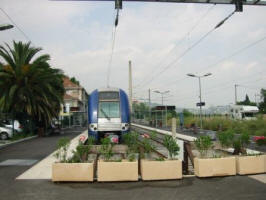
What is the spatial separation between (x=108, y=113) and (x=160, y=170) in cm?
1070

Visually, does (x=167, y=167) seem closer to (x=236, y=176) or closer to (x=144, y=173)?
(x=144, y=173)

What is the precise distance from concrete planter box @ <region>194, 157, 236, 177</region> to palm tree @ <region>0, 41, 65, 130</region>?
23.5 metres

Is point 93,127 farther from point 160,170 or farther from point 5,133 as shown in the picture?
point 5,133

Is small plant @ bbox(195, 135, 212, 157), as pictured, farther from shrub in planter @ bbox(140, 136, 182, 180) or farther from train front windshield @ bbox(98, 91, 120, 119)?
train front windshield @ bbox(98, 91, 120, 119)

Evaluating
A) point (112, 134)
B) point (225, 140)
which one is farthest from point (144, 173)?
point (112, 134)

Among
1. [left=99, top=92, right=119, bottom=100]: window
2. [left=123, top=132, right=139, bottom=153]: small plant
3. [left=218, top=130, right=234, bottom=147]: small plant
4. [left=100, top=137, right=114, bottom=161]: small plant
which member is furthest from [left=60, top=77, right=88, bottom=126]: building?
[left=100, top=137, right=114, bottom=161]: small plant

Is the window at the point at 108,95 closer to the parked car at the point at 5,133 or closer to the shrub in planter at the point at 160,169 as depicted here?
the shrub in planter at the point at 160,169

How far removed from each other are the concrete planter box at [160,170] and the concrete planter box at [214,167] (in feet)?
1.99

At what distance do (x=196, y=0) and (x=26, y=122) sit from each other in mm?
27302

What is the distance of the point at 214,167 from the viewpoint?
9.67 meters

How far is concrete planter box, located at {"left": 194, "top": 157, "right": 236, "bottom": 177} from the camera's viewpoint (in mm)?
9609

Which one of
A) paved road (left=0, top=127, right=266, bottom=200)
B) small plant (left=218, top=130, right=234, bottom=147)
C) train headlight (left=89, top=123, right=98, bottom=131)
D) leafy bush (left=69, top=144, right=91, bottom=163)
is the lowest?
paved road (left=0, top=127, right=266, bottom=200)

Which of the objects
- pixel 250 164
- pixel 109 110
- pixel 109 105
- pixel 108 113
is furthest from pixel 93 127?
pixel 250 164

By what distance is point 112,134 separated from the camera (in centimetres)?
1955
